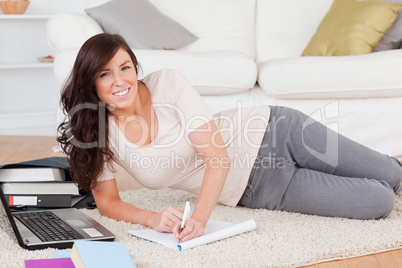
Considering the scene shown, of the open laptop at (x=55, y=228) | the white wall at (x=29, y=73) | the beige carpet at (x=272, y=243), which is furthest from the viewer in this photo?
the white wall at (x=29, y=73)

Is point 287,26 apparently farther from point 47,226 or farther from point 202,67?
point 47,226

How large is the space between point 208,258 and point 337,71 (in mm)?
1657

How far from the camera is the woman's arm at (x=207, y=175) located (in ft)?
5.35

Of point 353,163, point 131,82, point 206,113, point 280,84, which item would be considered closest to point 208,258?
point 206,113

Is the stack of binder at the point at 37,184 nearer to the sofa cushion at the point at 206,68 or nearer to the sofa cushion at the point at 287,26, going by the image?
the sofa cushion at the point at 206,68

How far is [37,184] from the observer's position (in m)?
2.01

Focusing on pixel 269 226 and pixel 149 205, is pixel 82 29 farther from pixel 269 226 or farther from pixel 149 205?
pixel 269 226

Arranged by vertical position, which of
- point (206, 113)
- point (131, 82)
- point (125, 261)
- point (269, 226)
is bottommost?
point (269, 226)

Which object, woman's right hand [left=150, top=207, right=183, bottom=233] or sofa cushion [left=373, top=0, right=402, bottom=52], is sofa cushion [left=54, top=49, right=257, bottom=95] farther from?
woman's right hand [left=150, top=207, right=183, bottom=233]

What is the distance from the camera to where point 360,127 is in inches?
116

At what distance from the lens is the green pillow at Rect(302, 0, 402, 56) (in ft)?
10.5

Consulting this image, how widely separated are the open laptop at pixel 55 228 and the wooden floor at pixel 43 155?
26.0 inches

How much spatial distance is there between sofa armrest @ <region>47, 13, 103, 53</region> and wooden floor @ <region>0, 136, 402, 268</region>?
68 centimetres

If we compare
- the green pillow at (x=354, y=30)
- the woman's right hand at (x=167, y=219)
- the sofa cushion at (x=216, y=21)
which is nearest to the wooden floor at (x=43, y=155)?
the woman's right hand at (x=167, y=219)
